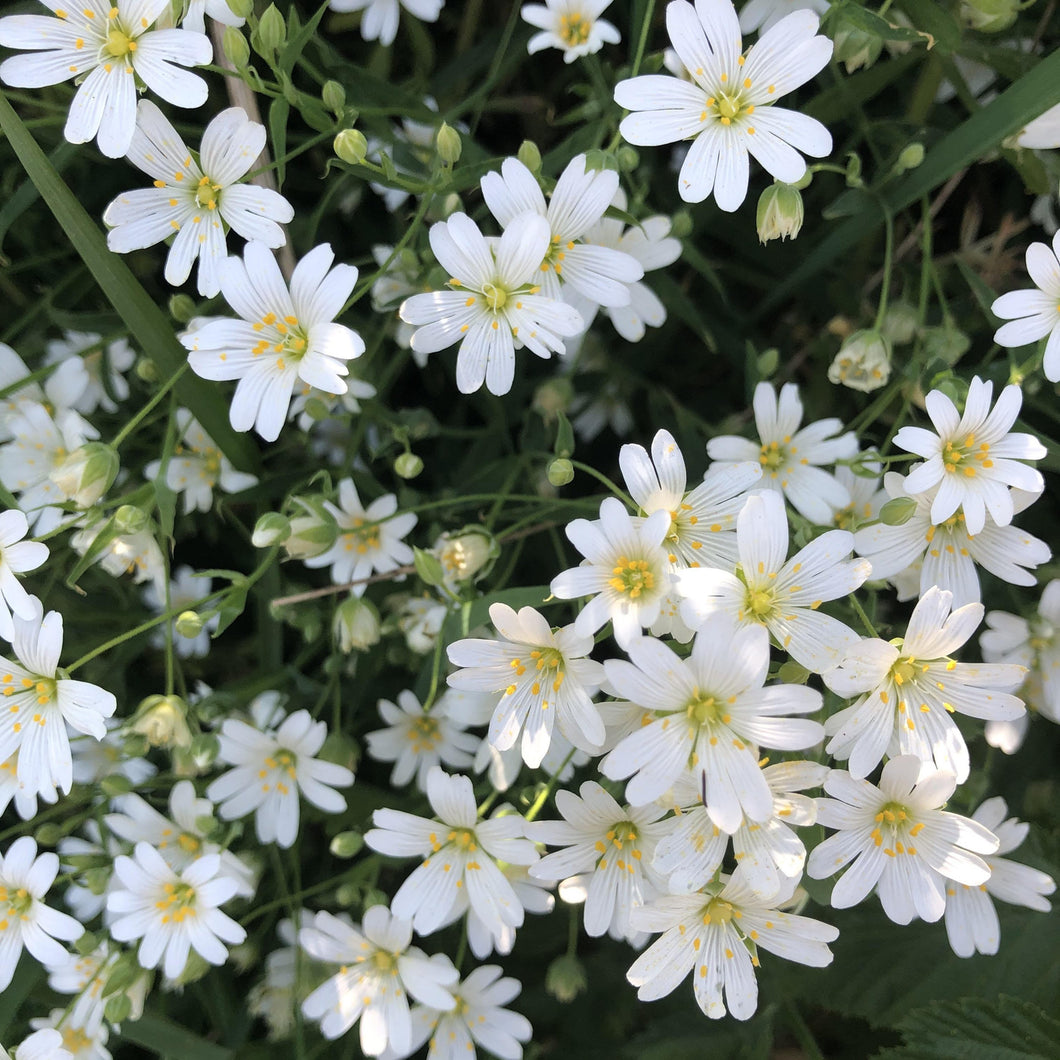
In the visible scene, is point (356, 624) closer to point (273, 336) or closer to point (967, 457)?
point (273, 336)

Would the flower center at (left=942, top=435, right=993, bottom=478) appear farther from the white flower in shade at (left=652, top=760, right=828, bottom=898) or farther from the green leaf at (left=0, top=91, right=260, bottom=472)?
the green leaf at (left=0, top=91, right=260, bottom=472)

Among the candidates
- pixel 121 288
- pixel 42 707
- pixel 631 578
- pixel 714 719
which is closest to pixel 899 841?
pixel 714 719

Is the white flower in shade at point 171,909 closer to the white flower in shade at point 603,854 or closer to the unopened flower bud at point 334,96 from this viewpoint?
the white flower in shade at point 603,854

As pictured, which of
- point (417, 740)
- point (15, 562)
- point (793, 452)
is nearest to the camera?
point (15, 562)

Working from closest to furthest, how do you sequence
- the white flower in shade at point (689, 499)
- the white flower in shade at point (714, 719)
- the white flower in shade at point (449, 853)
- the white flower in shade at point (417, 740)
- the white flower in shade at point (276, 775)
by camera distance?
the white flower in shade at point (714, 719) → the white flower in shade at point (689, 499) → the white flower in shade at point (449, 853) → the white flower in shade at point (276, 775) → the white flower in shade at point (417, 740)

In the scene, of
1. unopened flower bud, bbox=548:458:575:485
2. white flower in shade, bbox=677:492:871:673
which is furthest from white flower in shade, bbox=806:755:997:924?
unopened flower bud, bbox=548:458:575:485

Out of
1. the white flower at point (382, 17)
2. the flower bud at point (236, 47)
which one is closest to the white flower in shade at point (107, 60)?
the flower bud at point (236, 47)
